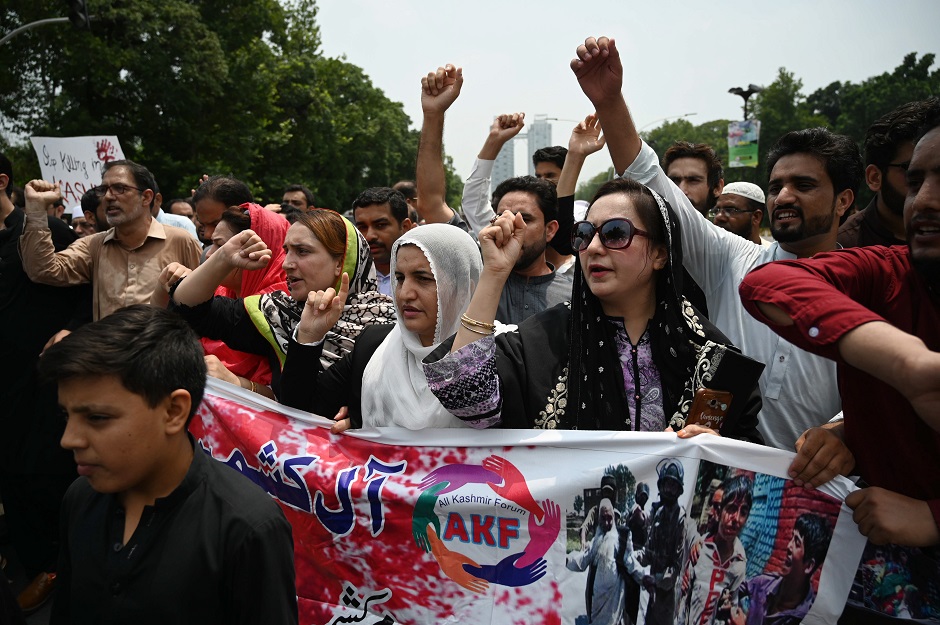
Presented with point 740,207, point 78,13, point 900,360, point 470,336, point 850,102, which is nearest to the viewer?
point 900,360

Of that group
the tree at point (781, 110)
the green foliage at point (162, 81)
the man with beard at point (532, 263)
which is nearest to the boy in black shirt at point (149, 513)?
the man with beard at point (532, 263)

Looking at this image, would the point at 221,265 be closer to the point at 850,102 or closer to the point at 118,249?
the point at 118,249

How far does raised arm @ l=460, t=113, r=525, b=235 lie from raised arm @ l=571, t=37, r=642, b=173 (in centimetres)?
171

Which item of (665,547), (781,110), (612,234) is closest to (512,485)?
(665,547)

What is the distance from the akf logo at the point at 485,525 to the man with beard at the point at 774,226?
0.98m

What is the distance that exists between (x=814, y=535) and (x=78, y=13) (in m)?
14.4

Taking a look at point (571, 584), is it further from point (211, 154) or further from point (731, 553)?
point (211, 154)

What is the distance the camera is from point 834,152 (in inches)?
113

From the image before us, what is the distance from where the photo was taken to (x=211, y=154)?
82.1ft

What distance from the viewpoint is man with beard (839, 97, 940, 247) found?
302 cm

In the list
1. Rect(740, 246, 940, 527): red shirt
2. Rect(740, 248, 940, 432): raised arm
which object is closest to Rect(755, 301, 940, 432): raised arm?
Rect(740, 248, 940, 432): raised arm

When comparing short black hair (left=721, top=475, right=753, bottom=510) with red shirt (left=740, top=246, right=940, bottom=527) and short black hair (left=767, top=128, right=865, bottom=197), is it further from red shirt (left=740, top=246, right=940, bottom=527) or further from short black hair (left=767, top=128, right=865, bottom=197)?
short black hair (left=767, top=128, right=865, bottom=197)

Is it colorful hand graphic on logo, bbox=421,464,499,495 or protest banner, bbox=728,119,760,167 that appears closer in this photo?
colorful hand graphic on logo, bbox=421,464,499,495

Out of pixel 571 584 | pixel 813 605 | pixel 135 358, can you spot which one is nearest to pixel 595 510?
pixel 571 584
